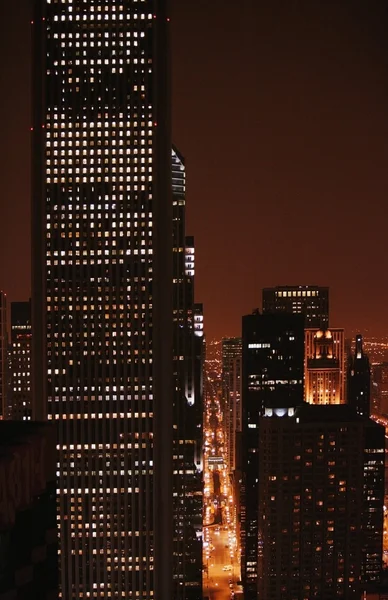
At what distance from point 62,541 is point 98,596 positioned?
6.08ft

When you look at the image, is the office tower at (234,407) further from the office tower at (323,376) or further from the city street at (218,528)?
the office tower at (323,376)

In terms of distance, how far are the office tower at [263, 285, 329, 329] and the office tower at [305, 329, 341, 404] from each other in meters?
1.89

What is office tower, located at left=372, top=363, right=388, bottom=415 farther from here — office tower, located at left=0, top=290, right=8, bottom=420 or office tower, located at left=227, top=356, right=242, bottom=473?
office tower, located at left=0, top=290, right=8, bottom=420

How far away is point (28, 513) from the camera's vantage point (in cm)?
376

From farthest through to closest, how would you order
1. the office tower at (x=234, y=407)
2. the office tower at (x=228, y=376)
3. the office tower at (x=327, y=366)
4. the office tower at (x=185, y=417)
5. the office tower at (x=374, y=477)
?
the office tower at (x=228, y=376) → the office tower at (x=234, y=407) → the office tower at (x=327, y=366) → the office tower at (x=374, y=477) → the office tower at (x=185, y=417)

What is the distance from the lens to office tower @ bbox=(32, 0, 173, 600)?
17.6m

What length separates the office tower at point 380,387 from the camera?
33.9m

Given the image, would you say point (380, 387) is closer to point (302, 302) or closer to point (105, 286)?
point (302, 302)

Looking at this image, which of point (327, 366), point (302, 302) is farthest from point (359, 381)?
point (302, 302)

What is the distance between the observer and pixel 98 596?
18.4 metres

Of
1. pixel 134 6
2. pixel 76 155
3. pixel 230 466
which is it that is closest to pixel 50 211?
pixel 76 155

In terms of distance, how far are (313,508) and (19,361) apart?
14.2 meters

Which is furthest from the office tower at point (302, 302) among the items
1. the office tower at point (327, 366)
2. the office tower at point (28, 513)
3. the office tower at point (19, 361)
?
the office tower at point (28, 513)

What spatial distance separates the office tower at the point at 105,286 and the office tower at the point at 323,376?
1578 cm
